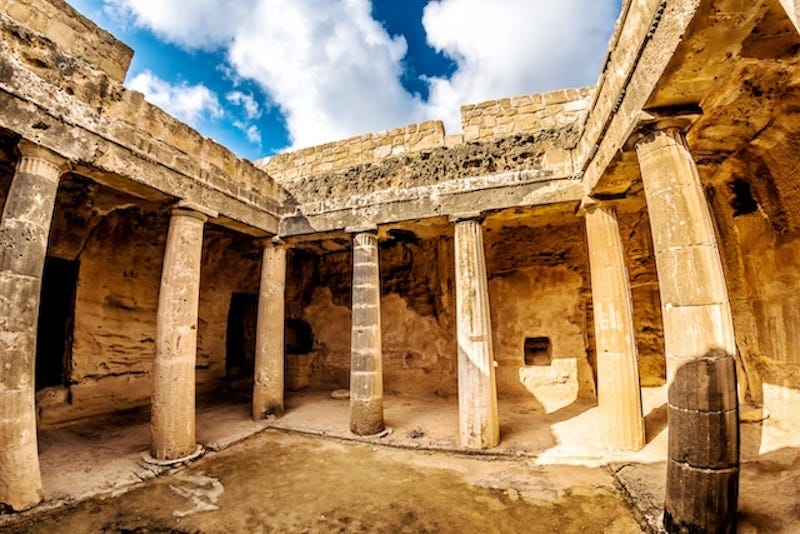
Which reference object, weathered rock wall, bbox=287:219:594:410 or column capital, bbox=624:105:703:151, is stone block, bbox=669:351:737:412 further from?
weathered rock wall, bbox=287:219:594:410

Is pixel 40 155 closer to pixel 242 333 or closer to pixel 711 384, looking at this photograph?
pixel 711 384

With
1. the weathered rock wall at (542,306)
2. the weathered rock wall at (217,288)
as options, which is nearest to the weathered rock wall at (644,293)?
the weathered rock wall at (542,306)

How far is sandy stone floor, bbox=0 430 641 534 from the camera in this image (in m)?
3.77

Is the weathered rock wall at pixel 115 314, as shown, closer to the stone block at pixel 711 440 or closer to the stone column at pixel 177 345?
the stone column at pixel 177 345

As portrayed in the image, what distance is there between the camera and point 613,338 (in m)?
5.64

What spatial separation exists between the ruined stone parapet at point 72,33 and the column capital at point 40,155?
4.50ft

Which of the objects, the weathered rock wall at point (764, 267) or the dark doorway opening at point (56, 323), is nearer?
the weathered rock wall at point (764, 267)

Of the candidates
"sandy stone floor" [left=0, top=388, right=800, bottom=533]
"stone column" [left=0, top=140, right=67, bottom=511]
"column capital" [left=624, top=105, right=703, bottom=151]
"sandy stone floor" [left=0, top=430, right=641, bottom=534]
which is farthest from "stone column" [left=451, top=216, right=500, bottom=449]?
"stone column" [left=0, top=140, right=67, bottom=511]

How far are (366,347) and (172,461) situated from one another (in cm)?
344

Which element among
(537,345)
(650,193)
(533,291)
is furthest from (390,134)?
(537,345)

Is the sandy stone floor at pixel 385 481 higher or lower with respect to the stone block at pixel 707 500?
lower

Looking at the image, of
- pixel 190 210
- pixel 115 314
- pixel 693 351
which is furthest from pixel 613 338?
pixel 115 314

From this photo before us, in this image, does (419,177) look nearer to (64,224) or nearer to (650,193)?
(650,193)

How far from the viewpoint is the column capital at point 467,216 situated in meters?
6.39
